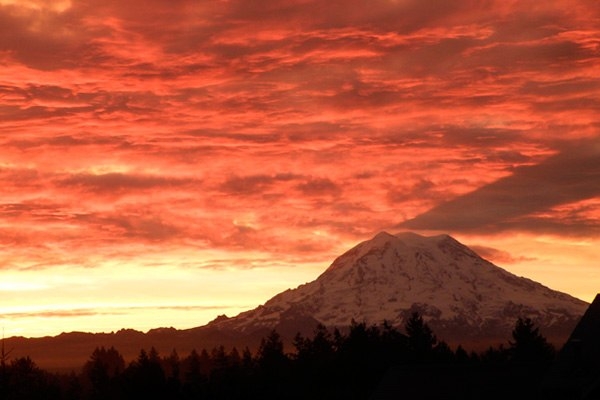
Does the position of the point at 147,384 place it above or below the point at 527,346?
below

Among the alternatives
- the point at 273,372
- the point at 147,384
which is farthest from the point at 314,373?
the point at 147,384

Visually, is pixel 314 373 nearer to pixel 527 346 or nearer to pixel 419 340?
pixel 419 340

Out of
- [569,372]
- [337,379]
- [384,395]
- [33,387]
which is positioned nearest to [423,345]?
[337,379]

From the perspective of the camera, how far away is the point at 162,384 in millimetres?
149000

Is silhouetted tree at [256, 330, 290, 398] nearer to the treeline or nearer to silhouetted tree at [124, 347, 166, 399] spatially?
the treeline

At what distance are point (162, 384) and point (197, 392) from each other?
525 cm

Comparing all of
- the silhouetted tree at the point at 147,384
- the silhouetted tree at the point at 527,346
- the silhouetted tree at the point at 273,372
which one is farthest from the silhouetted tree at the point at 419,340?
the silhouetted tree at the point at 147,384

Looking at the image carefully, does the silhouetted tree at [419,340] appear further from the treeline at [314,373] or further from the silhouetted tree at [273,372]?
the silhouetted tree at [273,372]

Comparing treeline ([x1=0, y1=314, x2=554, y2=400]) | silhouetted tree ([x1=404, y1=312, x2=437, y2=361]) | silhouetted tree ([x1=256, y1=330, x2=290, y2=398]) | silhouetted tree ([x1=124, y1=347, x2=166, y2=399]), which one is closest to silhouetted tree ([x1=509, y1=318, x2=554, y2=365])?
treeline ([x1=0, y1=314, x2=554, y2=400])

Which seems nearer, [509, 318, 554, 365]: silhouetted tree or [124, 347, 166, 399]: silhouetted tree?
[124, 347, 166, 399]: silhouetted tree

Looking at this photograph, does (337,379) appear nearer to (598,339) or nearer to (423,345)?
(423,345)

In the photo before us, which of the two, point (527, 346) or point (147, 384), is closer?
point (147, 384)

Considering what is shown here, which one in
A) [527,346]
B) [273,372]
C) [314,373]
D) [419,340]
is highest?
[419,340]

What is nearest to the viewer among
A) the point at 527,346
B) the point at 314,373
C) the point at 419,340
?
the point at 314,373
